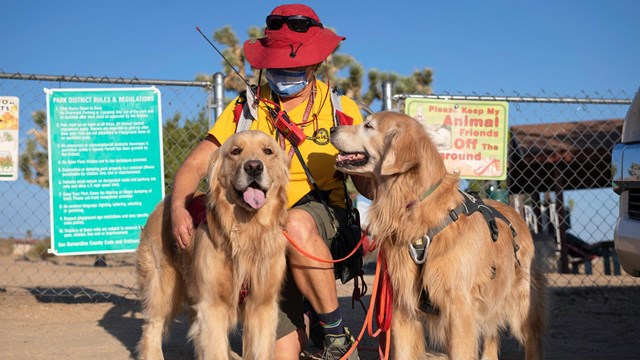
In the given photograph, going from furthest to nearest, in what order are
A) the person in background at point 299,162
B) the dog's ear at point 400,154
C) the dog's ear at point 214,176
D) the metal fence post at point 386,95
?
the metal fence post at point 386,95 → the person in background at point 299,162 → the dog's ear at point 214,176 → the dog's ear at point 400,154

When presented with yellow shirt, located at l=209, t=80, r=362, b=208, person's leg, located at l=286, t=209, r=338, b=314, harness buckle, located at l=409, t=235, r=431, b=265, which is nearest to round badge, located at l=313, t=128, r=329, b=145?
yellow shirt, located at l=209, t=80, r=362, b=208

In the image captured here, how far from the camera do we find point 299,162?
14.2ft

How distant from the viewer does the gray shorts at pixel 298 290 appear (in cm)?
423

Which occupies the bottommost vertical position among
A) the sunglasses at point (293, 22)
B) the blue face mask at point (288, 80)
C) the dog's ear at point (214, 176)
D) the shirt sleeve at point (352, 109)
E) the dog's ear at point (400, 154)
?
the dog's ear at point (214, 176)

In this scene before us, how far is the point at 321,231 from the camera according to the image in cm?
420

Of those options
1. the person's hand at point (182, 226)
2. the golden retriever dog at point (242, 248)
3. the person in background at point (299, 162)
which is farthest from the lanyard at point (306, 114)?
the person's hand at point (182, 226)

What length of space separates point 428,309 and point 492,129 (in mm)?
3286

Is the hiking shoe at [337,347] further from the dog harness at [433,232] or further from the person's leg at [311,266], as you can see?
the dog harness at [433,232]

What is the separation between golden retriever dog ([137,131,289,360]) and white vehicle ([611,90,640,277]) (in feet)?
6.72

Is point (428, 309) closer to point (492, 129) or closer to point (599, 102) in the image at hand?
point (492, 129)

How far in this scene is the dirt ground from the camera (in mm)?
4805

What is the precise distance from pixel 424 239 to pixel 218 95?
11.2 feet

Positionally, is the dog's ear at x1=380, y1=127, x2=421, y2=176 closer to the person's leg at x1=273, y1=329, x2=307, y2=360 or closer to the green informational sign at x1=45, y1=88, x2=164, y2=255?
the person's leg at x1=273, y1=329, x2=307, y2=360

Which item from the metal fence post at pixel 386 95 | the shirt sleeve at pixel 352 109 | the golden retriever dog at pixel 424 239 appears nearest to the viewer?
the golden retriever dog at pixel 424 239
